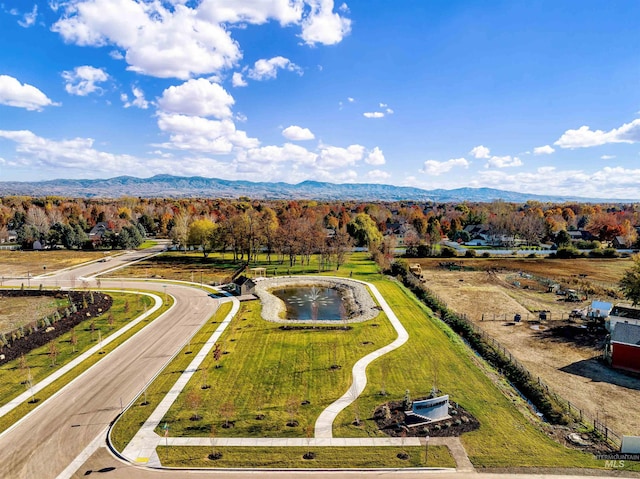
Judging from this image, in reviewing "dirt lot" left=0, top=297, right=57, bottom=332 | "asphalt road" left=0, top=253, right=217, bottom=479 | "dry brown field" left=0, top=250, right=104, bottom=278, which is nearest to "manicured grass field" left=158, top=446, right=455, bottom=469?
"asphalt road" left=0, top=253, right=217, bottom=479

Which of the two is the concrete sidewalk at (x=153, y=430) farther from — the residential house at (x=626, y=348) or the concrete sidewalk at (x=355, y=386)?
the residential house at (x=626, y=348)

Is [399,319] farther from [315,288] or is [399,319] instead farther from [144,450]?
[144,450]

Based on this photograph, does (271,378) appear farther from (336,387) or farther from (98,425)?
(98,425)

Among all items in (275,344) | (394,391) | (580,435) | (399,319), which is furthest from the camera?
(399,319)

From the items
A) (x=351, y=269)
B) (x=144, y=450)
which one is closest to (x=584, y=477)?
(x=144, y=450)

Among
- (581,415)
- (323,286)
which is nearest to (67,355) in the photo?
(323,286)

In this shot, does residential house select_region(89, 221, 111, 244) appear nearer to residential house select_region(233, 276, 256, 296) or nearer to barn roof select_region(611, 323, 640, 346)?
residential house select_region(233, 276, 256, 296)
